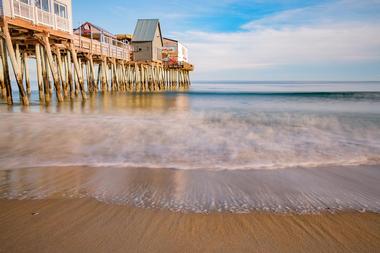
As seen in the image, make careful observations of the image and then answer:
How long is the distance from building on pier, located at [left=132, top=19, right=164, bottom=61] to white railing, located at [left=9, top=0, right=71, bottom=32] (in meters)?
21.9

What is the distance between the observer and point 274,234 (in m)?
2.33

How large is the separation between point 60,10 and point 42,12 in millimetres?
2038

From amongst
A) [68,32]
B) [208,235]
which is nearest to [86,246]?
[208,235]

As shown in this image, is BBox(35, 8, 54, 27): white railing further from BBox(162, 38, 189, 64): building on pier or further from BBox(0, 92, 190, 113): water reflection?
BBox(162, 38, 189, 64): building on pier

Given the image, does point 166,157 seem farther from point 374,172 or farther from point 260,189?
point 374,172

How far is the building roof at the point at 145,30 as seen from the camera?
129 feet

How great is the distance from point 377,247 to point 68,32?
18707mm

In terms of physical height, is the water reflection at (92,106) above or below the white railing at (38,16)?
below

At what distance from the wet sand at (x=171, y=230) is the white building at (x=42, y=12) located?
511 inches

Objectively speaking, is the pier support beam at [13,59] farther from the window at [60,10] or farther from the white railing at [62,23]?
the window at [60,10]

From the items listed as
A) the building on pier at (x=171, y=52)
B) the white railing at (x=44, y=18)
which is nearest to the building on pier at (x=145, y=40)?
the building on pier at (x=171, y=52)

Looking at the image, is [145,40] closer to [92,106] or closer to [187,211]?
[92,106]

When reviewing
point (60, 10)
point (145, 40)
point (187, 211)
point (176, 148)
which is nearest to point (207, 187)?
point (187, 211)

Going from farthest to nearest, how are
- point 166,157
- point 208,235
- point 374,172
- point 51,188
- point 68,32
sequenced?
point 68,32, point 166,157, point 374,172, point 51,188, point 208,235
